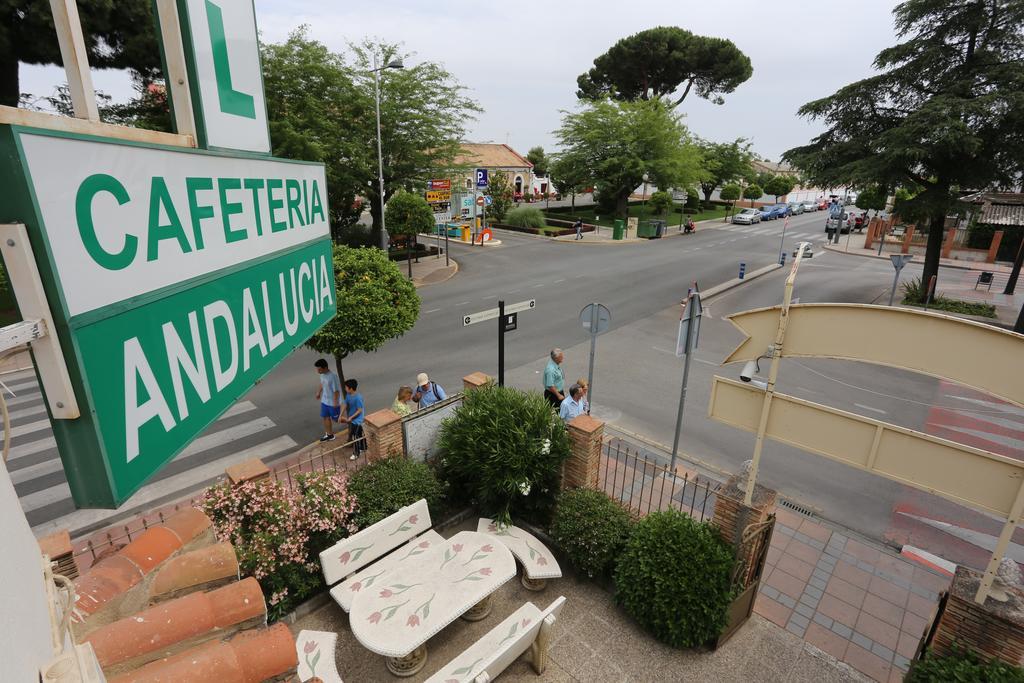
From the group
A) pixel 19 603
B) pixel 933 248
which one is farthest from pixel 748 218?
pixel 19 603

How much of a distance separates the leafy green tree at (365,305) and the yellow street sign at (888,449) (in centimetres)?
550

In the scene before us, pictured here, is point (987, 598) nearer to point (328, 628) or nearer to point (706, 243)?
point (328, 628)

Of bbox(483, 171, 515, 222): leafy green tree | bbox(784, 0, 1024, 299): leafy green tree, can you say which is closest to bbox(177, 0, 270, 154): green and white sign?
bbox(784, 0, 1024, 299): leafy green tree

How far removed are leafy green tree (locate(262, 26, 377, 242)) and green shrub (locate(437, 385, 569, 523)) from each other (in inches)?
624

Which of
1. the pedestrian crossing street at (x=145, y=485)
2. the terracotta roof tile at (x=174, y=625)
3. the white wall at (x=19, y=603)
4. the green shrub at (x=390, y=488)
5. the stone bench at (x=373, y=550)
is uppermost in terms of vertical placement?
the white wall at (x=19, y=603)

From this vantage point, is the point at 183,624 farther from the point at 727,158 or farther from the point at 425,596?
the point at 727,158

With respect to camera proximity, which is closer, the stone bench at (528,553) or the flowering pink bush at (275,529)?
the flowering pink bush at (275,529)

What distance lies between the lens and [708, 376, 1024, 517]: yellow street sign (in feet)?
13.5

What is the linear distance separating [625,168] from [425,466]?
114 ft

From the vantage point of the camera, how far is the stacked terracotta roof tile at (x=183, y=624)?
9.57 ft

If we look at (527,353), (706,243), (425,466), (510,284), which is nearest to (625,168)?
(706,243)

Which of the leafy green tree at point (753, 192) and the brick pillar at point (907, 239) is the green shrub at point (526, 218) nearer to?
the brick pillar at point (907, 239)

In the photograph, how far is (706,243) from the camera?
1374 inches

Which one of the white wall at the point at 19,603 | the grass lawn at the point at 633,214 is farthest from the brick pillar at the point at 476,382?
the grass lawn at the point at 633,214
